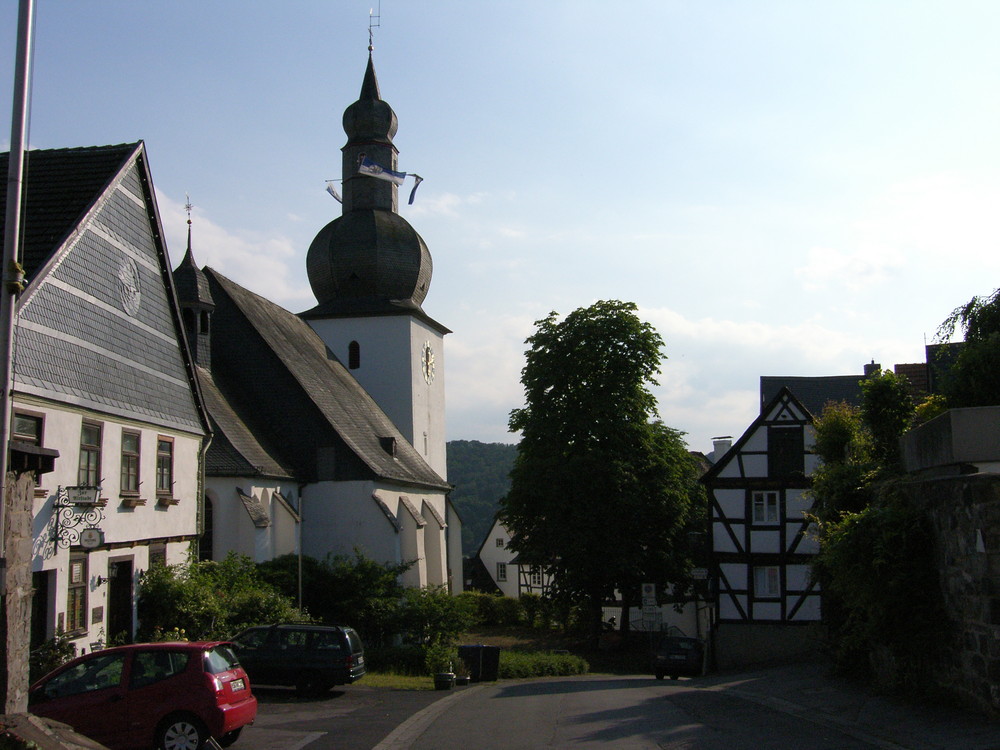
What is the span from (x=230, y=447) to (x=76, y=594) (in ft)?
37.1

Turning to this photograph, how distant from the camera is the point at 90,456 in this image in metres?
15.6

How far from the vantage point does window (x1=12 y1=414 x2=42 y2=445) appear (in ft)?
44.2

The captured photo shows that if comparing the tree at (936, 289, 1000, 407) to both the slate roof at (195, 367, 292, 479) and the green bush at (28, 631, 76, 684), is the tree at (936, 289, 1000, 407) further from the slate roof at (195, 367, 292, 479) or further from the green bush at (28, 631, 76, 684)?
the slate roof at (195, 367, 292, 479)

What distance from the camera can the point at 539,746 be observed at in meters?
11.5

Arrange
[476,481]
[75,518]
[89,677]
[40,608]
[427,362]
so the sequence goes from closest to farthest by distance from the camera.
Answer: [89,677] → [40,608] → [75,518] → [427,362] → [476,481]

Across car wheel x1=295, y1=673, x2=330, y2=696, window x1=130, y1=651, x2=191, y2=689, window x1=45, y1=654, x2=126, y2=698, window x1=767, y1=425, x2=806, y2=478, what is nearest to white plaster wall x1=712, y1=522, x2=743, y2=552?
window x1=767, y1=425, x2=806, y2=478

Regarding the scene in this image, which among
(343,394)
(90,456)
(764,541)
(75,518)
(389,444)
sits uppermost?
(343,394)

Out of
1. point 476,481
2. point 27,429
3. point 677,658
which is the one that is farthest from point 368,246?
point 476,481

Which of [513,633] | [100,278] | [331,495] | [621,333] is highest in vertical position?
[621,333]

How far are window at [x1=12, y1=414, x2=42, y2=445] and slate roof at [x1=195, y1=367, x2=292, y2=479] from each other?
1179cm

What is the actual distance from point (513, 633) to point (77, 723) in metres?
27.7

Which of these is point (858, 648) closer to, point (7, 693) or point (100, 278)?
point (7, 693)

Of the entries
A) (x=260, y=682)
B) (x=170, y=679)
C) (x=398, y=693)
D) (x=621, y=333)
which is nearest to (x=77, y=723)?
(x=170, y=679)

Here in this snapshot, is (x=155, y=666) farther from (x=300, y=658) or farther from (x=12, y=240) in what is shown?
(x=300, y=658)
